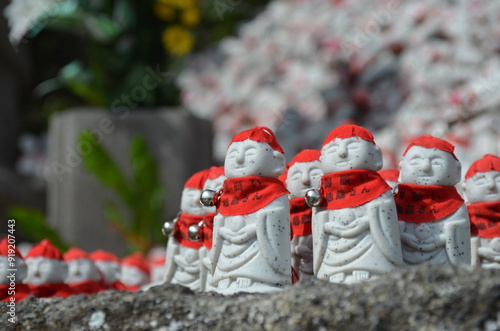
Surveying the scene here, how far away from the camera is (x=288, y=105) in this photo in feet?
18.6

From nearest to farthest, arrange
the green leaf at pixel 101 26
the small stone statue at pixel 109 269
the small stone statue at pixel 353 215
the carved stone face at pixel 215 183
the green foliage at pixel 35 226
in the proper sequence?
the small stone statue at pixel 353 215, the carved stone face at pixel 215 183, the small stone statue at pixel 109 269, the green foliage at pixel 35 226, the green leaf at pixel 101 26

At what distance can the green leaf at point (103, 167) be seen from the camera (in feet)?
15.7

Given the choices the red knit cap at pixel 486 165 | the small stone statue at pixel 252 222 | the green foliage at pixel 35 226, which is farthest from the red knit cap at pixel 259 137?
the green foliage at pixel 35 226

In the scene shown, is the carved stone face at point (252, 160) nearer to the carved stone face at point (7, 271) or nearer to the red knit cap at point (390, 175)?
the red knit cap at point (390, 175)

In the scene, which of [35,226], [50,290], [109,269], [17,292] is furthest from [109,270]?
[35,226]

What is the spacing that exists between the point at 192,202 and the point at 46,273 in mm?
581

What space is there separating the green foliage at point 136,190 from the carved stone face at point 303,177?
9.42 ft

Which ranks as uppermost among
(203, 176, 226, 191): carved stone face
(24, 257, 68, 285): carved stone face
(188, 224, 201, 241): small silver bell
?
(203, 176, 226, 191): carved stone face

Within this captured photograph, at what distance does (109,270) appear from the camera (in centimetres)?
278

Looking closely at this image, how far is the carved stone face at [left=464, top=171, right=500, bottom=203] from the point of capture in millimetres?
2066

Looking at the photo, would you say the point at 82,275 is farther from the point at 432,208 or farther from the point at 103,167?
the point at 103,167

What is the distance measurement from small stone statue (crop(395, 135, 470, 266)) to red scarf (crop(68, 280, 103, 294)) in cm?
122

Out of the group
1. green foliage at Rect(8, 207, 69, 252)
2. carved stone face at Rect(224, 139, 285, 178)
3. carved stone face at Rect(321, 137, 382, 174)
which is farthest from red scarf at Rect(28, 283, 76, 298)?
green foliage at Rect(8, 207, 69, 252)

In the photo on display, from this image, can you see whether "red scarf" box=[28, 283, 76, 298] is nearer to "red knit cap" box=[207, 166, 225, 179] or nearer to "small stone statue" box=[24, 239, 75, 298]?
"small stone statue" box=[24, 239, 75, 298]
